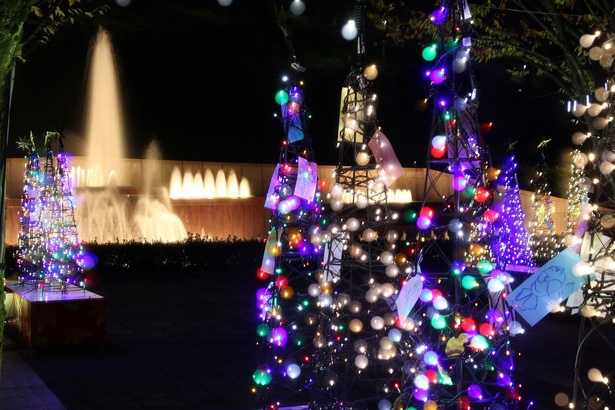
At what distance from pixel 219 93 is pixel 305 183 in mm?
29847

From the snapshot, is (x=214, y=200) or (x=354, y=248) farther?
(x=214, y=200)

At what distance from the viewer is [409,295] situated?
17.5 ft

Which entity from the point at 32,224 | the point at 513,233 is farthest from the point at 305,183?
the point at 513,233

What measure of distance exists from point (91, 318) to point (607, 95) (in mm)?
8851

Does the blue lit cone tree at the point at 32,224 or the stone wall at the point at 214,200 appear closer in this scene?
the blue lit cone tree at the point at 32,224

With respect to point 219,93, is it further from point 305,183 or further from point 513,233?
point 305,183

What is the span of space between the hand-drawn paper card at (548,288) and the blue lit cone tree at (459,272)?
2.52 feet

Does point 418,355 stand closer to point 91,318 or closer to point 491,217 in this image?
point 491,217

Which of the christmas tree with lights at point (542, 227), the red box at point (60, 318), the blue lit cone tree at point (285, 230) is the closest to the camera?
the blue lit cone tree at point (285, 230)

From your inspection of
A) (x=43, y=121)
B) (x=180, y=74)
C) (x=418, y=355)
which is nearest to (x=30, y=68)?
(x=43, y=121)

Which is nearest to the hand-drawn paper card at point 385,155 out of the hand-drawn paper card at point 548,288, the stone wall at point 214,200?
the hand-drawn paper card at point 548,288

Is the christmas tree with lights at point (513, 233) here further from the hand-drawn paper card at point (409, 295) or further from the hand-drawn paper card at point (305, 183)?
the hand-drawn paper card at point (409, 295)

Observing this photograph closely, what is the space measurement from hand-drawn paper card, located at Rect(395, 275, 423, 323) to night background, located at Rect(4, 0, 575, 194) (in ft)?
59.7

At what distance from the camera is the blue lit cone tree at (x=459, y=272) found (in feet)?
17.4
